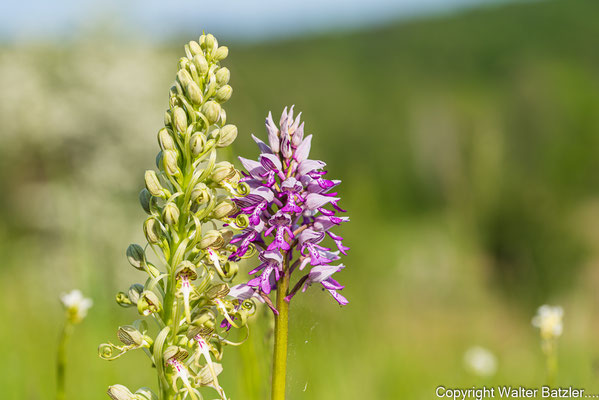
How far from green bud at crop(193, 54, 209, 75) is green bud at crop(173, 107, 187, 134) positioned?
179 mm

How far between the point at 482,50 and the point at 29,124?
115 meters

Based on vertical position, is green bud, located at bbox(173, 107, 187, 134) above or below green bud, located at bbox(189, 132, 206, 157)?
above

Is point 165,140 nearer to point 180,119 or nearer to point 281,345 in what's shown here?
point 180,119

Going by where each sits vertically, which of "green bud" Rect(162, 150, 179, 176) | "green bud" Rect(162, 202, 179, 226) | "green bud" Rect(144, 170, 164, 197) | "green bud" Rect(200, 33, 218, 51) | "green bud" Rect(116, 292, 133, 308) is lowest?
"green bud" Rect(116, 292, 133, 308)

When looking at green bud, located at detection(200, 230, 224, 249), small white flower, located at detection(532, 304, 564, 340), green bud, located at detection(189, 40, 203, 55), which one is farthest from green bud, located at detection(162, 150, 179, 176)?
small white flower, located at detection(532, 304, 564, 340)

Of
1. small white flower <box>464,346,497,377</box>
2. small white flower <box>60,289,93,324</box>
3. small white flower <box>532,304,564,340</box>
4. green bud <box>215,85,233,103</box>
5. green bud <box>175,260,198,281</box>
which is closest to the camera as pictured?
green bud <box>175,260,198,281</box>

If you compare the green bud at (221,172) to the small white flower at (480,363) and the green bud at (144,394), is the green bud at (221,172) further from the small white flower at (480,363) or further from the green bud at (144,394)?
the small white flower at (480,363)

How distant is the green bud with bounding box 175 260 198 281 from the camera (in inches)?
74.6

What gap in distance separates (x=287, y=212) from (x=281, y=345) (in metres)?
0.47

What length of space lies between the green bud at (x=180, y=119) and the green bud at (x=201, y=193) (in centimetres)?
22

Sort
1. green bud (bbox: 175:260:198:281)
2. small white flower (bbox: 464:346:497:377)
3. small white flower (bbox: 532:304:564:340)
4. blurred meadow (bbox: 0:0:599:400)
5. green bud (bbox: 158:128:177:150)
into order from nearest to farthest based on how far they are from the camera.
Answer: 1. green bud (bbox: 175:260:198:281)
2. green bud (bbox: 158:128:177:150)
3. small white flower (bbox: 532:304:564:340)
4. small white flower (bbox: 464:346:497:377)
5. blurred meadow (bbox: 0:0:599:400)

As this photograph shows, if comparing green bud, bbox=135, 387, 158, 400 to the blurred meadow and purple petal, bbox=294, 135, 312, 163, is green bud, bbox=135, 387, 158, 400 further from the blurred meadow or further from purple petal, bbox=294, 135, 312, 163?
purple petal, bbox=294, 135, 312, 163

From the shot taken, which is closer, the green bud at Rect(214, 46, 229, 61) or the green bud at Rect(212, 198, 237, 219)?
the green bud at Rect(212, 198, 237, 219)

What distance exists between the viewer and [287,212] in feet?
6.75
